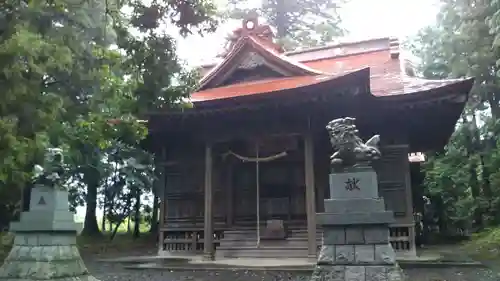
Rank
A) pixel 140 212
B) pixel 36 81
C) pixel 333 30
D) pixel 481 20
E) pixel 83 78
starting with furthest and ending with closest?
pixel 333 30
pixel 140 212
pixel 481 20
pixel 83 78
pixel 36 81

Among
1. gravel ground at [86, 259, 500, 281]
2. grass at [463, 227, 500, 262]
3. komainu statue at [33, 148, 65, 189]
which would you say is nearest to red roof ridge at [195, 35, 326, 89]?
gravel ground at [86, 259, 500, 281]

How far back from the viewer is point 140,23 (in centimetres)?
857

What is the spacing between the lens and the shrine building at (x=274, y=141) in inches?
433

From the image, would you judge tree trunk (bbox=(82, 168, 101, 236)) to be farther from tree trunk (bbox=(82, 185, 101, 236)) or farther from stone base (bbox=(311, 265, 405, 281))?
stone base (bbox=(311, 265, 405, 281))

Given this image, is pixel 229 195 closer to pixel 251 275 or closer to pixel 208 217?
pixel 208 217

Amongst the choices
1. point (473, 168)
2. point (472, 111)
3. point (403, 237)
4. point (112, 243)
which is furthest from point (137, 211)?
point (472, 111)

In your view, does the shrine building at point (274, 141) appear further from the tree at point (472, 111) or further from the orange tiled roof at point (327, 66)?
the tree at point (472, 111)

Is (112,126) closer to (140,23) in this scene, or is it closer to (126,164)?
(140,23)

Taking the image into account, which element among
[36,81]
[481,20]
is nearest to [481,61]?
[481,20]

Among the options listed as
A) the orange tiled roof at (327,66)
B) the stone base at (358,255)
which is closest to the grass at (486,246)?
the orange tiled roof at (327,66)

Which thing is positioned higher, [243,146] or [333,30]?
[333,30]

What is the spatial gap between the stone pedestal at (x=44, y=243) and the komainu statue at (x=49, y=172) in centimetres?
11

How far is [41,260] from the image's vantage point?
723 centimetres

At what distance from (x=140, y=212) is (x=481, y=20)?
17.7 meters
